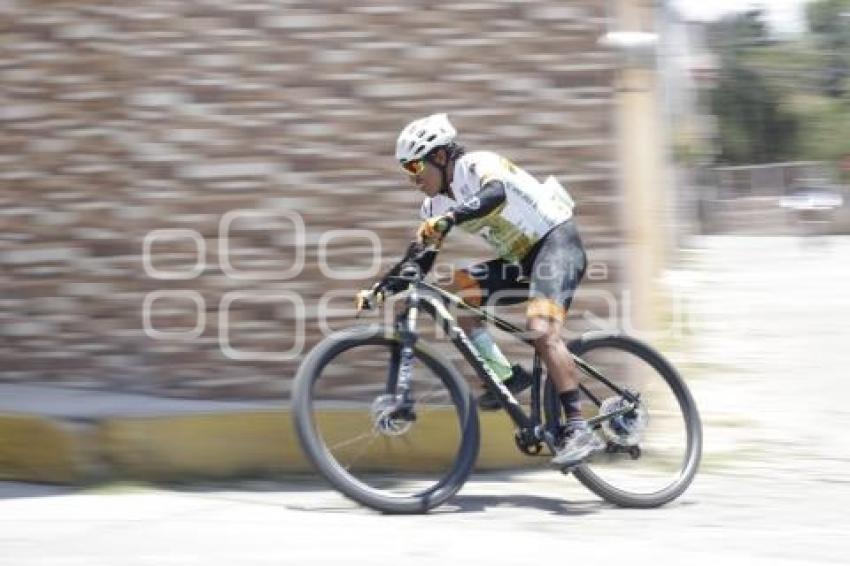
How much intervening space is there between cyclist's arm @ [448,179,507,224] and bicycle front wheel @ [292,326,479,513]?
2.14 feet

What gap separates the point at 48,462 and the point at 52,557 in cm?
135

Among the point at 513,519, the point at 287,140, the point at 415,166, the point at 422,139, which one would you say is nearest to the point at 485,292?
the point at 415,166

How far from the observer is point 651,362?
6352 millimetres

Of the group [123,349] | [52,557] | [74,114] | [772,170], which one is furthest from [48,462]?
[772,170]

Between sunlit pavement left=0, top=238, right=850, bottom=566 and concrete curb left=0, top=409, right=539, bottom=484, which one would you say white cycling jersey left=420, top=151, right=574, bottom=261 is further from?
sunlit pavement left=0, top=238, right=850, bottom=566

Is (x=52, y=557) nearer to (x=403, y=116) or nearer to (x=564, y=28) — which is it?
(x=403, y=116)

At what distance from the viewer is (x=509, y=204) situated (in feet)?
19.7

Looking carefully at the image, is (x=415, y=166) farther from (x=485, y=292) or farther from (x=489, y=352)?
(x=489, y=352)

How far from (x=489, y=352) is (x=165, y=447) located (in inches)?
67.6

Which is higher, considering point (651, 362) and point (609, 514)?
point (651, 362)

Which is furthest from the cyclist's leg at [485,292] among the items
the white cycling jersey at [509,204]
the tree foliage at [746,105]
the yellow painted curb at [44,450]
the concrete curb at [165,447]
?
the tree foliage at [746,105]

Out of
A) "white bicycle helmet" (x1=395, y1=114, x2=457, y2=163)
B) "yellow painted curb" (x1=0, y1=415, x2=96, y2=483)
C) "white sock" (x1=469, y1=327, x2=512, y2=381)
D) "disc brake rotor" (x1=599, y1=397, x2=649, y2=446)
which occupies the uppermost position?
"white bicycle helmet" (x1=395, y1=114, x2=457, y2=163)

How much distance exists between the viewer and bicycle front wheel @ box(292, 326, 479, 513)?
5867 millimetres

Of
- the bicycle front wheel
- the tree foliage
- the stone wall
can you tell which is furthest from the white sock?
the tree foliage
